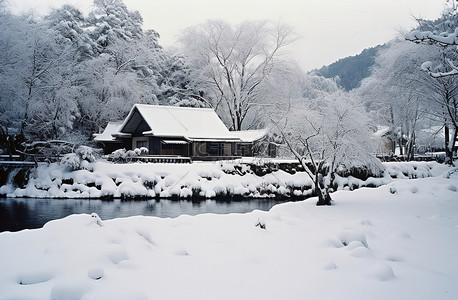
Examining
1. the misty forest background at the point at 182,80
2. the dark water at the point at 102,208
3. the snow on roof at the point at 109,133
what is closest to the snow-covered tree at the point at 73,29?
the misty forest background at the point at 182,80

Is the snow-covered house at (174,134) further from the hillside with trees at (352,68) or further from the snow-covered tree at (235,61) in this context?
the hillside with trees at (352,68)

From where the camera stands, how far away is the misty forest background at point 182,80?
24406 millimetres

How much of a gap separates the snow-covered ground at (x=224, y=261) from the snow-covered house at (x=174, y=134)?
21928 millimetres

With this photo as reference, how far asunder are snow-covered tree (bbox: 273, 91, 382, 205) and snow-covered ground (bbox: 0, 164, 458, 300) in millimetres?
6056

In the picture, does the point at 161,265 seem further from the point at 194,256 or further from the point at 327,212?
the point at 327,212

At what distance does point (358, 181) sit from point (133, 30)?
33.0 m

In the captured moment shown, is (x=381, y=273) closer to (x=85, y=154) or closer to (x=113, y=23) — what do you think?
(x=85, y=154)

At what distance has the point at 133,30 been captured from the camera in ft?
153

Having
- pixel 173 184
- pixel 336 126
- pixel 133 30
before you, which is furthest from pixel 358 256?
pixel 133 30

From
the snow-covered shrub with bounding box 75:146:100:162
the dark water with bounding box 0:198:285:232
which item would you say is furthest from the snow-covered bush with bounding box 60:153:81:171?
the dark water with bounding box 0:198:285:232

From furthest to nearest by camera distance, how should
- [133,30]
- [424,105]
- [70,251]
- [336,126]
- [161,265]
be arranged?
[133,30] < [424,105] < [336,126] < [161,265] < [70,251]

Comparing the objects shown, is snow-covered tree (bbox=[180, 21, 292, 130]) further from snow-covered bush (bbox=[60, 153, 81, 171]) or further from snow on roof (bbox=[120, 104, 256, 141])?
snow-covered bush (bbox=[60, 153, 81, 171])

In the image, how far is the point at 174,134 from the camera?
3153 centimetres

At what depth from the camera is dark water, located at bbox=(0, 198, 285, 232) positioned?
53.1 ft
